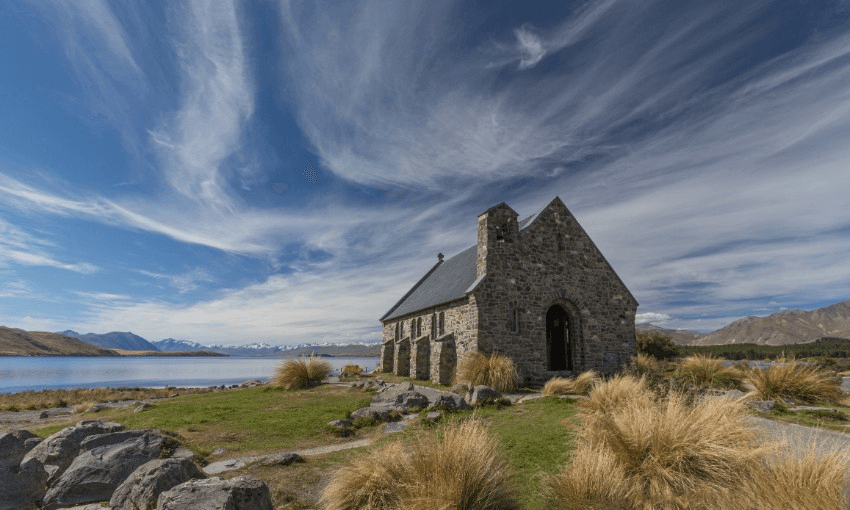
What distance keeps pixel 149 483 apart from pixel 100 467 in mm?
1959

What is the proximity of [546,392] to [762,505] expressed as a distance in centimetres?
1038

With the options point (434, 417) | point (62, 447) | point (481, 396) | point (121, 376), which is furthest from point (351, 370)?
point (121, 376)

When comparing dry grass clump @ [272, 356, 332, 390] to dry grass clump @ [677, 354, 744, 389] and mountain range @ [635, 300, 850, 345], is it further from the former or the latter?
mountain range @ [635, 300, 850, 345]

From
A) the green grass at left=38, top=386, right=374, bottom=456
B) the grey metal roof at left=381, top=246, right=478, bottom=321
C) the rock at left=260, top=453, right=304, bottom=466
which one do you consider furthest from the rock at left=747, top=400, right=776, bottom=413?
the grey metal roof at left=381, top=246, right=478, bottom=321

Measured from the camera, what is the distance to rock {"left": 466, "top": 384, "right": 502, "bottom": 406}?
12203mm

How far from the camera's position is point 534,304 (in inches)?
758

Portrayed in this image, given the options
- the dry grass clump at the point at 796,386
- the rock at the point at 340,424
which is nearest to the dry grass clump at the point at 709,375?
the dry grass clump at the point at 796,386

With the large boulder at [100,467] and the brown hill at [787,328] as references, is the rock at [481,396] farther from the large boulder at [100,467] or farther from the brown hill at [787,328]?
the brown hill at [787,328]

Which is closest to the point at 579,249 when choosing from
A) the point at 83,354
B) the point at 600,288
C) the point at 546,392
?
the point at 600,288

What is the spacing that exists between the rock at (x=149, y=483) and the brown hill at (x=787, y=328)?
184 meters

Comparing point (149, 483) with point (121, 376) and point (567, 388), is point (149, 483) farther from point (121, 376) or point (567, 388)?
point (121, 376)

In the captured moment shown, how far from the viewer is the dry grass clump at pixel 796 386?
1086 cm

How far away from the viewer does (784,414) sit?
30.4 feet

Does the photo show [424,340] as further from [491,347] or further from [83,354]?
[83,354]
